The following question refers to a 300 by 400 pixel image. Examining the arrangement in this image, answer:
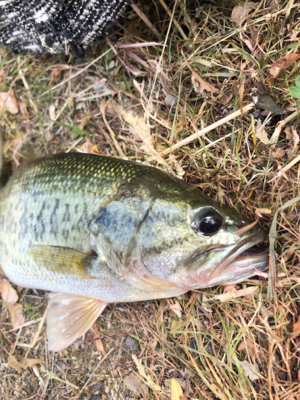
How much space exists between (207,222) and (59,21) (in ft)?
6.13

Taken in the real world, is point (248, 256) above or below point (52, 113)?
below

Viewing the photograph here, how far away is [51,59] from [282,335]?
2963mm

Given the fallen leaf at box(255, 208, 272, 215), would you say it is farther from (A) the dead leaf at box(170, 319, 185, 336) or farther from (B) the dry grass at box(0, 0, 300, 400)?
(A) the dead leaf at box(170, 319, 185, 336)

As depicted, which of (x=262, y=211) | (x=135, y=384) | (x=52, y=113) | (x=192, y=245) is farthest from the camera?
(x=52, y=113)

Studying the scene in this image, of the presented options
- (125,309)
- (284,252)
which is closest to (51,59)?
(125,309)

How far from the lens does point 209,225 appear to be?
6.19ft

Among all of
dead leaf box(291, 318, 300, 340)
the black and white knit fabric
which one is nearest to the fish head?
dead leaf box(291, 318, 300, 340)

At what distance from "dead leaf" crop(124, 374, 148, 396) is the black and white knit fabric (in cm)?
271

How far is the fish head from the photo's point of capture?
187 centimetres

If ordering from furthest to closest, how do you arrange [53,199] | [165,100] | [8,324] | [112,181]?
[8,324], [165,100], [53,199], [112,181]

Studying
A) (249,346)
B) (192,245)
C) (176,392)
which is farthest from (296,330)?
(176,392)

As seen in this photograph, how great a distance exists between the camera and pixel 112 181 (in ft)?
7.04

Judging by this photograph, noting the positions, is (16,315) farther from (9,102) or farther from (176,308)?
(9,102)

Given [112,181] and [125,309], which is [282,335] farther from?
[112,181]
